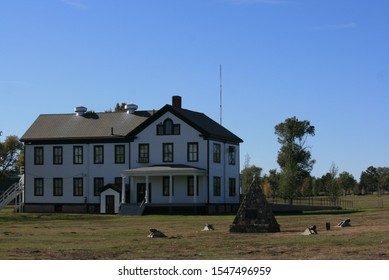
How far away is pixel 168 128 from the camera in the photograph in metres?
62.0

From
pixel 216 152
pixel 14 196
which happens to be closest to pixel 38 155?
pixel 14 196

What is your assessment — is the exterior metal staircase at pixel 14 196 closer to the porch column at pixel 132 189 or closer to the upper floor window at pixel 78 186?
the upper floor window at pixel 78 186

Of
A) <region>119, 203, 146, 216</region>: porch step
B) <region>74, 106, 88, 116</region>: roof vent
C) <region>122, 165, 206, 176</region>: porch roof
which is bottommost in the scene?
<region>119, 203, 146, 216</region>: porch step

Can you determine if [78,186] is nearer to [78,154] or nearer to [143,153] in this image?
[78,154]

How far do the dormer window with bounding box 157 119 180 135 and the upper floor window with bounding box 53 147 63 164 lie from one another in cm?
995

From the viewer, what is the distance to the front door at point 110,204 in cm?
6326

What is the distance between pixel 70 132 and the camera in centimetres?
6675

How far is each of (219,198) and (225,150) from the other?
14.6 ft

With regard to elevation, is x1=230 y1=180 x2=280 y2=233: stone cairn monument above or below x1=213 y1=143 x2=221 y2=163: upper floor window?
below

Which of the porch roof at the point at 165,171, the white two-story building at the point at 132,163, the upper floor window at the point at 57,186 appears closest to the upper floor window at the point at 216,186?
the white two-story building at the point at 132,163

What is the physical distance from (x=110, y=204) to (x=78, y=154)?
5789 millimetres

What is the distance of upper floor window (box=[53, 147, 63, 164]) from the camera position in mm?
66438

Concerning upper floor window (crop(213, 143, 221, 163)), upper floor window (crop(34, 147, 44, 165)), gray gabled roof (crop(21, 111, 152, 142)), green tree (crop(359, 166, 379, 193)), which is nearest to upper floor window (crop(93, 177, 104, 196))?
gray gabled roof (crop(21, 111, 152, 142))

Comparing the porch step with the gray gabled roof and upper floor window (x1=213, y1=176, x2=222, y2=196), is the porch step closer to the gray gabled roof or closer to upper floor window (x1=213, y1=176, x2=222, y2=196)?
upper floor window (x1=213, y1=176, x2=222, y2=196)
